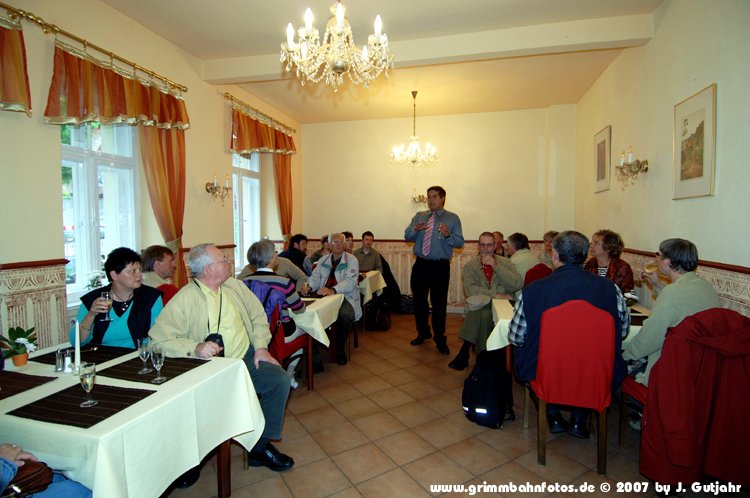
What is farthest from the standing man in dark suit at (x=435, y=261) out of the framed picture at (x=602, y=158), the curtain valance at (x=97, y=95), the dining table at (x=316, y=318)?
the curtain valance at (x=97, y=95)

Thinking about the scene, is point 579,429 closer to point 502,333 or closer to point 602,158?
point 502,333

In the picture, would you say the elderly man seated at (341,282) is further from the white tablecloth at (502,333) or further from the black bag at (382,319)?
the white tablecloth at (502,333)

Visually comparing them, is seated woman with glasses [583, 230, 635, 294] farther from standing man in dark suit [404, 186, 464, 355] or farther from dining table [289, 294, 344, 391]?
dining table [289, 294, 344, 391]

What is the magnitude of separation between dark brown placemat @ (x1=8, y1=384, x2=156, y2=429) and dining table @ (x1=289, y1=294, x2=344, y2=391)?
1.61m

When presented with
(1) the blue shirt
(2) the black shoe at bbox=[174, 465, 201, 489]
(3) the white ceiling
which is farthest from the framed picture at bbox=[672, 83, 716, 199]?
(2) the black shoe at bbox=[174, 465, 201, 489]

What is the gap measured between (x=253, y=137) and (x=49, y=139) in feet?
8.88

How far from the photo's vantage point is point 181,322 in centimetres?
207

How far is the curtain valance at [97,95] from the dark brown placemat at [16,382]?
6.83ft

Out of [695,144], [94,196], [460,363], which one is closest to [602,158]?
[695,144]

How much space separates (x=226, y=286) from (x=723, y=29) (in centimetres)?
352

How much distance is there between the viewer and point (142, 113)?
3.64 metres

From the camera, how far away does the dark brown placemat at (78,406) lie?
1.32m

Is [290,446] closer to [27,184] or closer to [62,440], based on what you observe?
[62,440]

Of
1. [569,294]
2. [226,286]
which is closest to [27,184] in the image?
[226,286]
